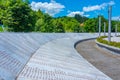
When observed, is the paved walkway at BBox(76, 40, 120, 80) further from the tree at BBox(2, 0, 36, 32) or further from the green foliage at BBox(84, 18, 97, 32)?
the green foliage at BBox(84, 18, 97, 32)

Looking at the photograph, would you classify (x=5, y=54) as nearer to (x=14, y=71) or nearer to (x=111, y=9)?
(x=14, y=71)

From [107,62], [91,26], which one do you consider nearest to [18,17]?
[107,62]

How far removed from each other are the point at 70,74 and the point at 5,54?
9.73ft

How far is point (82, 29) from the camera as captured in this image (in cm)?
15738

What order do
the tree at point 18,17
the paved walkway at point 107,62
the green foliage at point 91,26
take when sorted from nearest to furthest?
the paved walkway at point 107,62 < the tree at point 18,17 < the green foliage at point 91,26

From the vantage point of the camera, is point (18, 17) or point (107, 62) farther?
point (18, 17)

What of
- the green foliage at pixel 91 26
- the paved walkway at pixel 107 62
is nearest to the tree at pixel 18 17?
the paved walkway at pixel 107 62

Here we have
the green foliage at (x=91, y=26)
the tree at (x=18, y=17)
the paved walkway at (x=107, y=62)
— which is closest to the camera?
the paved walkway at (x=107, y=62)

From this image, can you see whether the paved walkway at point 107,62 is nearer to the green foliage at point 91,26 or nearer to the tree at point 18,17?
the tree at point 18,17

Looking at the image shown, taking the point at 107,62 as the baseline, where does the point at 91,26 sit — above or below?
below

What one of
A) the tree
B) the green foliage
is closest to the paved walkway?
the tree

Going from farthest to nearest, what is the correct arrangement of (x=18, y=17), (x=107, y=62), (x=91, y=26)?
1. (x=91, y=26)
2. (x=18, y=17)
3. (x=107, y=62)

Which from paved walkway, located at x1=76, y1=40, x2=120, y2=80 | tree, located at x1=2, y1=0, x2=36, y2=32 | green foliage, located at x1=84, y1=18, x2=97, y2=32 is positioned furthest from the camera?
green foliage, located at x1=84, y1=18, x2=97, y2=32

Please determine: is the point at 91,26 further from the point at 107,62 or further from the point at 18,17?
the point at 107,62
